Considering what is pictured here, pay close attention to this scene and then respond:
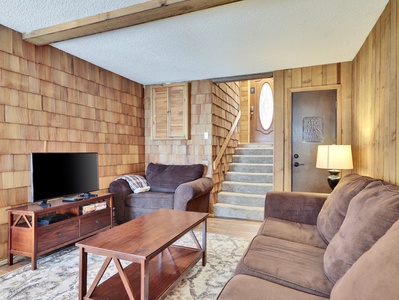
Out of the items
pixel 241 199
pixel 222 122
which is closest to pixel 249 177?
pixel 241 199

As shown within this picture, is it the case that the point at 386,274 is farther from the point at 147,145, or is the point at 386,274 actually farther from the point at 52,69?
the point at 147,145

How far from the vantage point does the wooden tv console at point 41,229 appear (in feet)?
7.68

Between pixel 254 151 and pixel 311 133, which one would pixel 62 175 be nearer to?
pixel 311 133

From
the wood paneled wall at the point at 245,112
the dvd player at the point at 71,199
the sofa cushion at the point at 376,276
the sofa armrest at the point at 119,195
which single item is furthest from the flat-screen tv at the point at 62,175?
the wood paneled wall at the point at 245,112

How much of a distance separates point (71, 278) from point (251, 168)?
3.69m

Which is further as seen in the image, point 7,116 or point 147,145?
point 147,145

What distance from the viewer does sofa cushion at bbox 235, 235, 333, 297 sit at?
1238 mm

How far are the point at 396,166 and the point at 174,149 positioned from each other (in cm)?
336

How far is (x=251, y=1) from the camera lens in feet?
6.91

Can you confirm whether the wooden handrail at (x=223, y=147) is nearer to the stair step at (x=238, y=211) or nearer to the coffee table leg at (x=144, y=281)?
the stair step at (x=238, y=211)

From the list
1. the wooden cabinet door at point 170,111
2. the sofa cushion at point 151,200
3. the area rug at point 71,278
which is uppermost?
the wooden cabinet door at point 170,111

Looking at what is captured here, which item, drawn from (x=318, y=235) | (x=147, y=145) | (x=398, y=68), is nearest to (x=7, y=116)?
(x=147, y=145)

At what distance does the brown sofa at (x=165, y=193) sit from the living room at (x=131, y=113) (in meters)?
0.32

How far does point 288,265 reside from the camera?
55.6 inches
